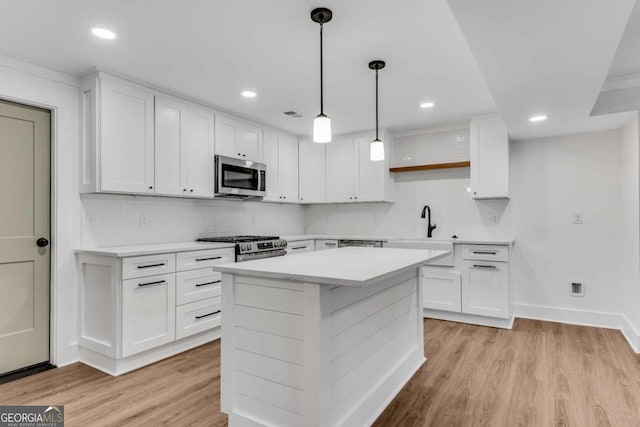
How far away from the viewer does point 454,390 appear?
8.45ft

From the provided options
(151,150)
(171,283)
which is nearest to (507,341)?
(171,283)

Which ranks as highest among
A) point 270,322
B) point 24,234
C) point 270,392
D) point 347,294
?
point 24,234

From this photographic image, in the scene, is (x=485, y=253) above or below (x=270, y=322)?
above

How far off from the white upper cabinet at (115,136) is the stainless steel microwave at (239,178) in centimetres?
81

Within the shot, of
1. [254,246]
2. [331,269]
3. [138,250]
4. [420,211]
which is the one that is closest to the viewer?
[331,269]

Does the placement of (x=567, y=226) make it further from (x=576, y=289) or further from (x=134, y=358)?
(x=134, y=358)

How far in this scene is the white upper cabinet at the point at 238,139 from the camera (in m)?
4.11

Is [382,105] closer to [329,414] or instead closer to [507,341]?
[507,341]

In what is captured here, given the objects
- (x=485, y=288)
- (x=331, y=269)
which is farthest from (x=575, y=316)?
(x=331, y=269)

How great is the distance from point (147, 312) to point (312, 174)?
9.91ft

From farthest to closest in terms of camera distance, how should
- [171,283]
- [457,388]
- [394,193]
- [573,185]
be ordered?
1. [394,193]
2. [573,185]
3. [171,283]
4. [457,388]

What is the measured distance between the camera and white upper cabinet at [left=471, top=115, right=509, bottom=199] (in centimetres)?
419

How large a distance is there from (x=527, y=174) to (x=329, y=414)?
3850mm

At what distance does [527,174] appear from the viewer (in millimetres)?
4453
